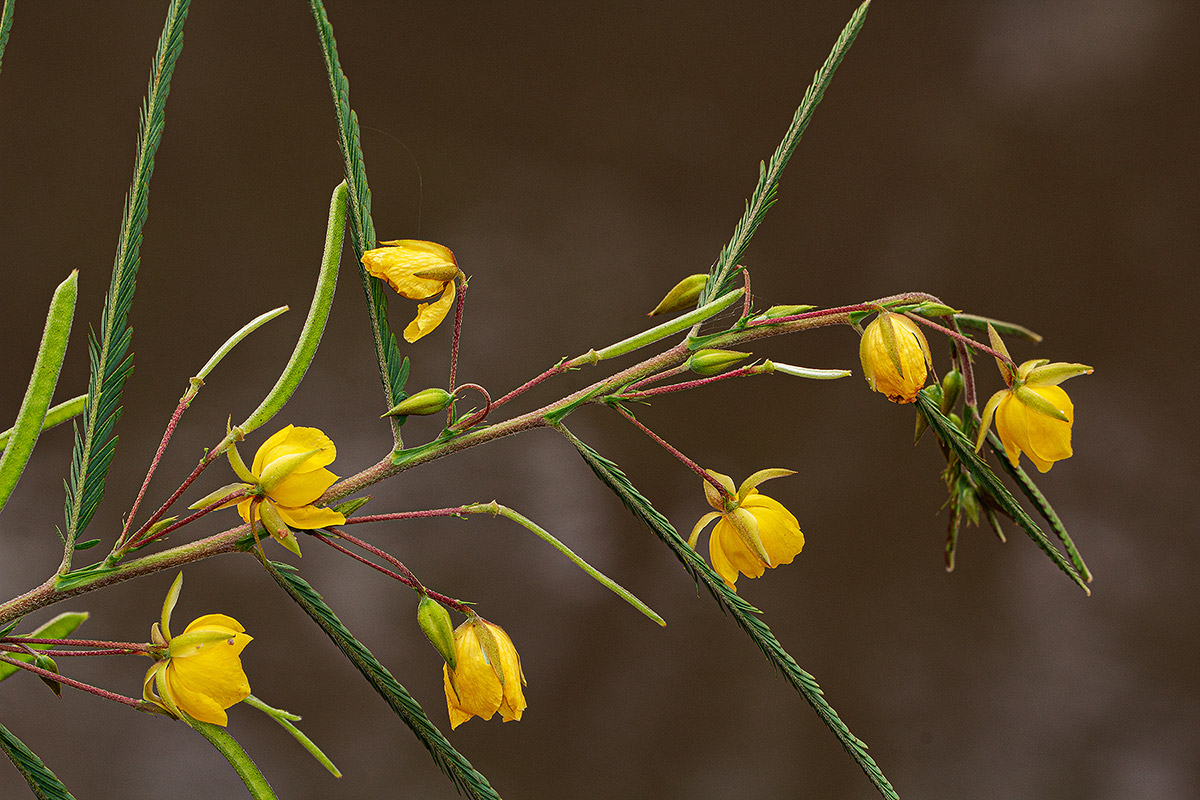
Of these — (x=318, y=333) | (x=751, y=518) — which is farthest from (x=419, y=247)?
(x=751, y=518)

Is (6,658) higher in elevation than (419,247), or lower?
lower

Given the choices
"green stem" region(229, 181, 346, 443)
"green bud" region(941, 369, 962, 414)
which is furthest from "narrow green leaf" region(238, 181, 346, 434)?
"green bud" region(941, 369, 962, 414)

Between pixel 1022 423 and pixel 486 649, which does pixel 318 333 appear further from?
pixel 1022 423

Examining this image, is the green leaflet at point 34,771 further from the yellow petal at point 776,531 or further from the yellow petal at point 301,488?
the yellow petal at point 776,531

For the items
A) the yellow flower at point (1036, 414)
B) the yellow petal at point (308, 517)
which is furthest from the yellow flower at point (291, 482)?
the yellow flower at point (1036, 414)

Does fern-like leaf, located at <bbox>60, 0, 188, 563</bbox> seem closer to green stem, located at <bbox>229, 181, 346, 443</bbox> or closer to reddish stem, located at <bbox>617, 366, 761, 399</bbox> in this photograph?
green stem, located at <bbox>229, 181, 346, 443</bbox>

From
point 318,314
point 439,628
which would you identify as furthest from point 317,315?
point 439,628
